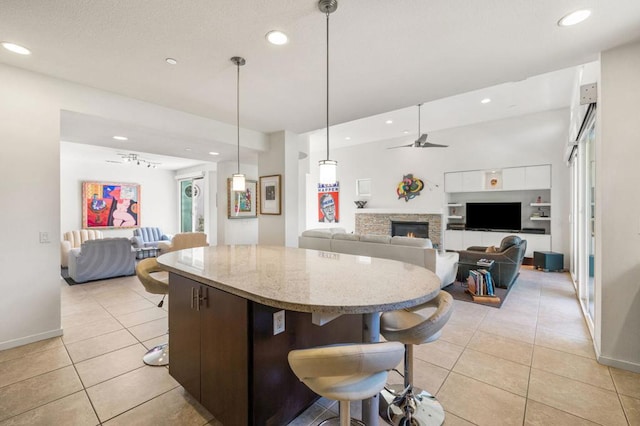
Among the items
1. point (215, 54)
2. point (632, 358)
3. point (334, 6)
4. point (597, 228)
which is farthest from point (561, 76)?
point (215, 54)

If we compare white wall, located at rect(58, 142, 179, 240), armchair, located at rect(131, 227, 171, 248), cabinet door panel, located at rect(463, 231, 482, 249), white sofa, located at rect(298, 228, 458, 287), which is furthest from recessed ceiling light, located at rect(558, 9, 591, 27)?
white wall, located at rect(58, 142, 179, 240)

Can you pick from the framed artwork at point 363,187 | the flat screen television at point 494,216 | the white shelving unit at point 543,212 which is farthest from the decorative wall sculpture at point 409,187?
the white shelving unit at point 543,212

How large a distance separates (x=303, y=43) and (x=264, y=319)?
2099mm

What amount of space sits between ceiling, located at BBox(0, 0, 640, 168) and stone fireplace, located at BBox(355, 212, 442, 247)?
15.4 feet

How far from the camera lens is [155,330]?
10.1ft

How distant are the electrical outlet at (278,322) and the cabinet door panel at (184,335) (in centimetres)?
58

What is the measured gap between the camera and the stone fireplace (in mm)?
7414

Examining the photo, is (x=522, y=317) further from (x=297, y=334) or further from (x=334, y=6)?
(x=334, y=6)

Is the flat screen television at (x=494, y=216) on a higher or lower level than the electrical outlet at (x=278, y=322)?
higher

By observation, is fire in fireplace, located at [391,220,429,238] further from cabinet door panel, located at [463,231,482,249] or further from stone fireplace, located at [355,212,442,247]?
cabinet door panel, located at [463,231,482,249]

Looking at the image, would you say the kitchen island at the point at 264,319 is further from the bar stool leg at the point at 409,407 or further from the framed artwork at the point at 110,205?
the framed artwork at the point at 110,205

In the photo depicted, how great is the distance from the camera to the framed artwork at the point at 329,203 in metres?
9.73

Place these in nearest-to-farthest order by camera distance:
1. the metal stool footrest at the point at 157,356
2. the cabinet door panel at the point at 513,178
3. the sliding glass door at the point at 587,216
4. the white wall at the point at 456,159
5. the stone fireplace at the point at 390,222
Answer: the metal stool footrest at the point at 157,356 → the sliding glass door at the point at 587,216 → the white wall at the point at 456,159 → the cabinet door panel at the point at 513,178 → the stone fireplace at the point at 390,222

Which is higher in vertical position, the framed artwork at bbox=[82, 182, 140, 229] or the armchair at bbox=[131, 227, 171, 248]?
the framed artwork at bbox=[82, 182, 140, 229]
